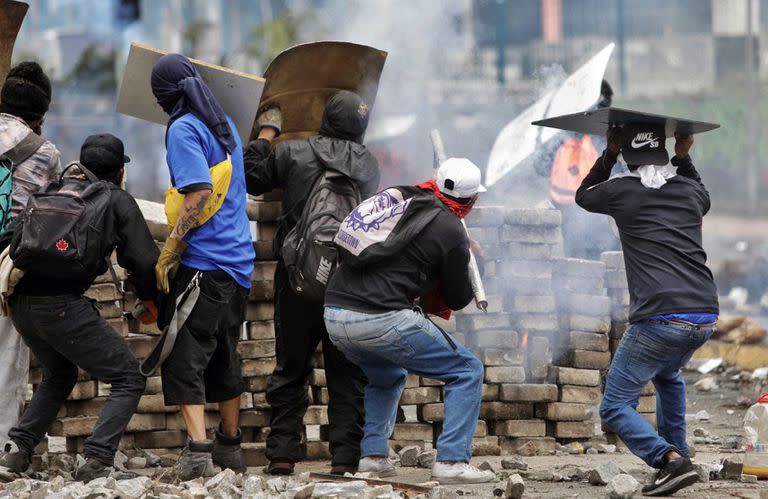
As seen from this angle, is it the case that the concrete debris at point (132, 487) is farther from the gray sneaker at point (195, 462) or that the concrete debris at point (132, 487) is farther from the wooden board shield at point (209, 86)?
the wooden board shield at point (209, 86)

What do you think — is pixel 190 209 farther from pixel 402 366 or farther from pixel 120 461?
pixel 120 461

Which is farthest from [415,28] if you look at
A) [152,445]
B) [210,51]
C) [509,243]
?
[210,51]

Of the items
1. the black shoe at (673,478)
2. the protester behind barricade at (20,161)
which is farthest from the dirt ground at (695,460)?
the protester behind barricade at (20,161)

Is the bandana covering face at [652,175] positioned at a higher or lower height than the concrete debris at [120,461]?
higher

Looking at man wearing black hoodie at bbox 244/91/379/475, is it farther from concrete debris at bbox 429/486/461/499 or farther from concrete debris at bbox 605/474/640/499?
concrete debris at bbox 605/474/640/499

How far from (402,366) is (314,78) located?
195 cm

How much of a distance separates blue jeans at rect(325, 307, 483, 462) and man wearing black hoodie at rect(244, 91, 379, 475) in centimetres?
29

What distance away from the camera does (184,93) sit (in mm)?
6133

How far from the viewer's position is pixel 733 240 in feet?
97.9

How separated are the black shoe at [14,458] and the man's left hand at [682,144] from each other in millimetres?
3651

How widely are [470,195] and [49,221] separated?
2.00m

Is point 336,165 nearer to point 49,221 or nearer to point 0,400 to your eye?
point 49,221

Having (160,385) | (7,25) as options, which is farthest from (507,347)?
(7,25)

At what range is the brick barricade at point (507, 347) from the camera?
7.34 m
